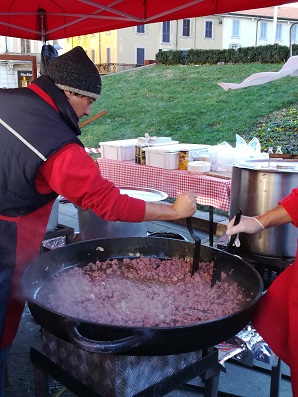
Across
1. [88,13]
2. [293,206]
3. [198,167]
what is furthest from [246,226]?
[88,13]

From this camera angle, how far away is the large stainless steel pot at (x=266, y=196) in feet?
9.41

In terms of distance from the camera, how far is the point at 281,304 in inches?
73.2

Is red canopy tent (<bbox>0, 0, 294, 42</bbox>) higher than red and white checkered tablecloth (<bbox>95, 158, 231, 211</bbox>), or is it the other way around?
red canopy tent (<bbox>0, 0, 294, 42</bbox>)

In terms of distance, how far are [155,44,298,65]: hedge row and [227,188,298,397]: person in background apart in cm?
1776

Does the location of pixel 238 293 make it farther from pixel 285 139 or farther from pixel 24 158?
pixel 285 139

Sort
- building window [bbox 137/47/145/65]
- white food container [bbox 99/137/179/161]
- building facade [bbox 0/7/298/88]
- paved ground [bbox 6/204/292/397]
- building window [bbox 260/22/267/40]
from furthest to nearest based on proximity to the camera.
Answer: building window [bbox 260/22/267/40] < building window [bbox 137/47/145/65] < building facade [bbox 0/7/298/88] < white food container [bbox 99/137/179/161] < paved ground [bbox 6/204/292/397]

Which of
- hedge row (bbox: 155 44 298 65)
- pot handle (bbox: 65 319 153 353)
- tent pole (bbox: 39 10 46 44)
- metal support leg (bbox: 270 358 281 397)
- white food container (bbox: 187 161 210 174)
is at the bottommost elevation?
metal support leg (bbox: 270 358 281 397)

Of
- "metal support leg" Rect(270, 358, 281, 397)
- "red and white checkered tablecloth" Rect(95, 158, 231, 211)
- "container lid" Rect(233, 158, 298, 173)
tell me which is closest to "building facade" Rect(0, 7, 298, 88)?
"red and white checkered tablecloth" Rect(95, 158, 231, 211)

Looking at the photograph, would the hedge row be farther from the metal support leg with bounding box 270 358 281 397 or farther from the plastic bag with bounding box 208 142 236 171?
the metal support leg with bounding box 270 358 281 397

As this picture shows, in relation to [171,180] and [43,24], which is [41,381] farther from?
[43,24]

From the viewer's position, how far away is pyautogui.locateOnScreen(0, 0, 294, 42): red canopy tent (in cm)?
420

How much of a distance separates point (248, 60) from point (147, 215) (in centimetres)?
2048

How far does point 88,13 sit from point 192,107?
943 centimetres

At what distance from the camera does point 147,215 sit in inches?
74.0
